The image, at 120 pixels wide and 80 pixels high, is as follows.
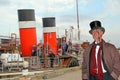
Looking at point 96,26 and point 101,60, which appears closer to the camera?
point 101,60

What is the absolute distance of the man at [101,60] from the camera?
23.2 ft

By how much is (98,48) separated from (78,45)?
22067 millimetres

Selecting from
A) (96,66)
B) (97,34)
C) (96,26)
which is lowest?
(96,66)

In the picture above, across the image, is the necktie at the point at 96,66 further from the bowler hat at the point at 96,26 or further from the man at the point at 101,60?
the bowler hat at the point at 96,26

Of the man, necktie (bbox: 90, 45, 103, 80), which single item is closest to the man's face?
the man

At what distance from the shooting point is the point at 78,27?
31.8m

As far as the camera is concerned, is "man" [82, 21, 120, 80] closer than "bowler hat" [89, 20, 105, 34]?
Yes

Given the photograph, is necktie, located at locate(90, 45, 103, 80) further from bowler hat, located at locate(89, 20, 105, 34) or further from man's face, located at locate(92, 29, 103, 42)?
bowler hat, located at locate(89, 20, 105, 34)

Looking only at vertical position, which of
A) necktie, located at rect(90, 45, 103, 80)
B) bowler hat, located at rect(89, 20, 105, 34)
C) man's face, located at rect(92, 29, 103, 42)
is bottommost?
necktie, located at rect(90, 45, 103, 80)

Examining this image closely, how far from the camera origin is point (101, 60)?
708 centimetres

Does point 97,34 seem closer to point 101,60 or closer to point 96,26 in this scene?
point 96,26

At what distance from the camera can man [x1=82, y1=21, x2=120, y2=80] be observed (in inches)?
278

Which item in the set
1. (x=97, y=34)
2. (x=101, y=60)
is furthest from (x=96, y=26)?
(x=101, y=60)

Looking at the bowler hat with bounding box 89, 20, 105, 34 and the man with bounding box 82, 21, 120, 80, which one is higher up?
the bowler hat with bounding box 89, 20, 105, 34
